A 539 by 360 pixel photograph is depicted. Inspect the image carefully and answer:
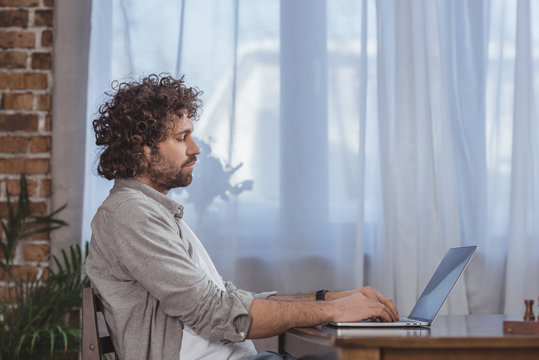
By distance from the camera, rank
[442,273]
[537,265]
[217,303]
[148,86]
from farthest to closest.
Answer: [537,265], [148,86], [442,273], [217,303]

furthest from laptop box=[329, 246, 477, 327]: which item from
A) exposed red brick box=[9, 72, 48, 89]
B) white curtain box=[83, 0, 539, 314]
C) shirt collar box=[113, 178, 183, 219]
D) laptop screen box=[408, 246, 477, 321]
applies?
exposed red brick box=[9, 72, 48, 89]

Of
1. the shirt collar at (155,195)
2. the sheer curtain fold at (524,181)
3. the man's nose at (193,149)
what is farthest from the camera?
the sheer curtain fold at (524,181)

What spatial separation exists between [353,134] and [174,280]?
1337 mm

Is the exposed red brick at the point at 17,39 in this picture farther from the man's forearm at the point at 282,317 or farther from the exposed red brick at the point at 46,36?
the man's forearm at the point at 282,317

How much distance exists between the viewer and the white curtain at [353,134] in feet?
8.24

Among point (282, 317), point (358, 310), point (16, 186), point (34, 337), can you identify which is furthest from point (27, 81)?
point (358, 310)

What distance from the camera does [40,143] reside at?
2629 millimetres

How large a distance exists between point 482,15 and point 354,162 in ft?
2.62

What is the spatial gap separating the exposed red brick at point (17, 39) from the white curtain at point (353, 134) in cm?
32

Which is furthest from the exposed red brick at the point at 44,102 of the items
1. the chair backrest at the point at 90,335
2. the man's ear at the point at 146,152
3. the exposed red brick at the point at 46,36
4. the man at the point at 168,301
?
the chair backrest at the point at 90,335

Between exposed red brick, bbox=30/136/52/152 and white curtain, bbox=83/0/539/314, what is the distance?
0.23 metres

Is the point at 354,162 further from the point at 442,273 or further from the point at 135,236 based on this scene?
the point at 135,236

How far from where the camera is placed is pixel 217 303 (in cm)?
143

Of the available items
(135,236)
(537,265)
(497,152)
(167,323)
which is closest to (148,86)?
(135,236)
